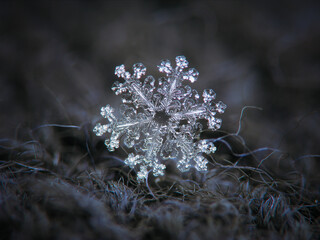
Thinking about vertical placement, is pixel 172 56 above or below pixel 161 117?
above

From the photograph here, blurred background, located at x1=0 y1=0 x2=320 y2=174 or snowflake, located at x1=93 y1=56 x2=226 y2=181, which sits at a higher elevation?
blurred background, located at x1=0 y1=0 x2=320 y2=174

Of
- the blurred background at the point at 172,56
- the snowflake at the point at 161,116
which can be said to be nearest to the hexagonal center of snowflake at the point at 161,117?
the snowflake at the point at 161,116

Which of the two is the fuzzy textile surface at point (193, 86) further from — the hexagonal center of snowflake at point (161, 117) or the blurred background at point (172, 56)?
the hexagonal center of snowflake at point (161, 117)

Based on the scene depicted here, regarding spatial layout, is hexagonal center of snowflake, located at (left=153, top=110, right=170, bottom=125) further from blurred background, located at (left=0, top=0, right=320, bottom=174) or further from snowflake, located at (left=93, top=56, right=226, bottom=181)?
blurred background, located at (left=0, top=0, right=320, bottom=174)

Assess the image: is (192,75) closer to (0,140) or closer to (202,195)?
(202,195)

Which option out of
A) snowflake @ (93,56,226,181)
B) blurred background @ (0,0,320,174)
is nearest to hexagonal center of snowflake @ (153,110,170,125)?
snowflake @ (93,56,226,181)

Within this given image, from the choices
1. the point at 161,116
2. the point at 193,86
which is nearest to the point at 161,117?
the point at 161,116

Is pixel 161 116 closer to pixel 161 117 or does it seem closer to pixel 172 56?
pixel 161 117
